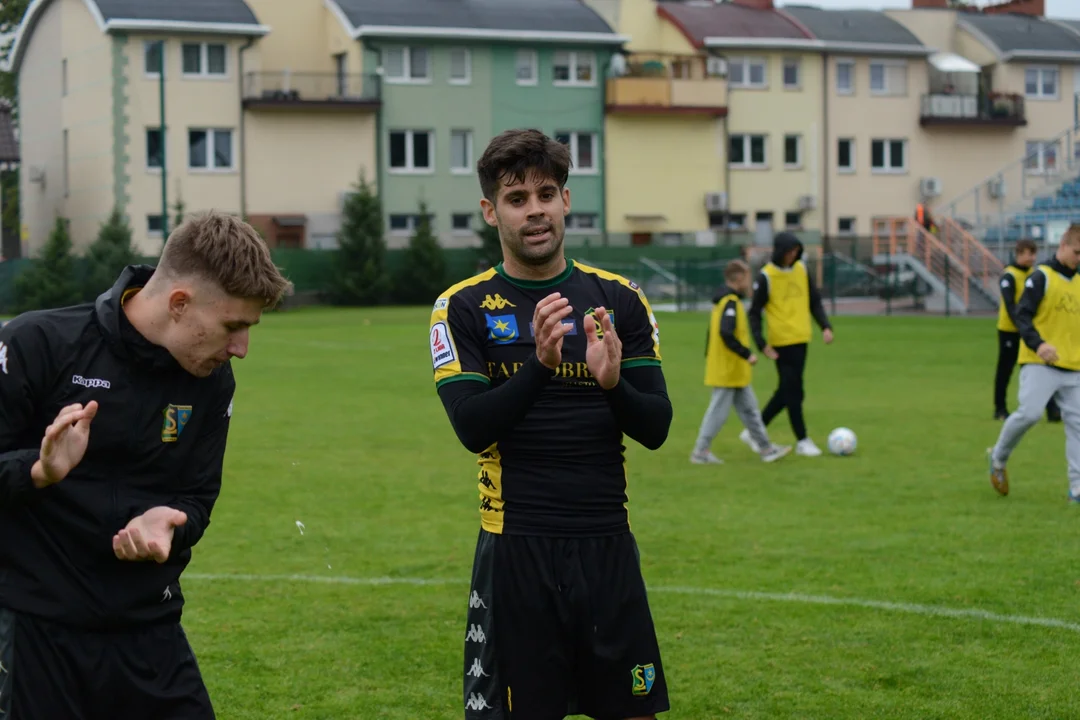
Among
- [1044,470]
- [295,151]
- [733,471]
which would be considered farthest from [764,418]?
[295,151]

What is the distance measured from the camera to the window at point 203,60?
175 feet

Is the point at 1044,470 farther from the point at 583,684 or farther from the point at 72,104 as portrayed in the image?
the point at 72,104

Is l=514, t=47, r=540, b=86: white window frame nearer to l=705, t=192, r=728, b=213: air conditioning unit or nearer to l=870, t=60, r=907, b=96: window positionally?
l=705, t=192, r=728, b=213: air conditioning unit

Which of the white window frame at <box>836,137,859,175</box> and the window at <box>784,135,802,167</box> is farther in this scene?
the white window frame at <box>836,137,859,175</box>

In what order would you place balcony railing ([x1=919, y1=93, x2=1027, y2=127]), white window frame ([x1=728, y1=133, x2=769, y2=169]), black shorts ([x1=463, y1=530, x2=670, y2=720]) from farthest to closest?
1. balcony railing ([x1=919, y1=93, x2=1027, y2=127])
2. white window frame ([x1=728, y1=133, x2=769, y2=169])
3. black shorts ([x1=463, y1=530, x2=670, y2=720])

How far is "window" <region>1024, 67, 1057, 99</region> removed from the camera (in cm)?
6550

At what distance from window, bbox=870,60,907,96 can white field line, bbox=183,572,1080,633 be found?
57.5 meters

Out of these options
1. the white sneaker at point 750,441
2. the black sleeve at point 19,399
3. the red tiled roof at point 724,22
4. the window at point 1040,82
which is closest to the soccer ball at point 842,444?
the white sneaker at point 750,441

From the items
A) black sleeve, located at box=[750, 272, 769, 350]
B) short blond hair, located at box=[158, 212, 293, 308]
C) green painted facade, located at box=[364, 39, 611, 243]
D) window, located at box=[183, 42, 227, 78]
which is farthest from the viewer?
green painted facade, located at box=[364, 39, 611, 243]

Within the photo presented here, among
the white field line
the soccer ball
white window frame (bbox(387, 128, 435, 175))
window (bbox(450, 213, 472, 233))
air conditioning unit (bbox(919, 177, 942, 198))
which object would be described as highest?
white window frame (bbox(387, 128, 435, 175))

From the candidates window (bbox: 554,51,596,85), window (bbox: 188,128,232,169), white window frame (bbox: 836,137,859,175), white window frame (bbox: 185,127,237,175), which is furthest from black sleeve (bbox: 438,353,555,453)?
white window frame (bbox: 836,137,859,175)

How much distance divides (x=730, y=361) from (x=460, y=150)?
44777 mm

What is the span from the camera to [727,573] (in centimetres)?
905

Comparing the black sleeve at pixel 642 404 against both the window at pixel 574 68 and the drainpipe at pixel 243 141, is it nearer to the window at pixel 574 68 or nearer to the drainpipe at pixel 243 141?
the drainpipe at pixel 243 141
